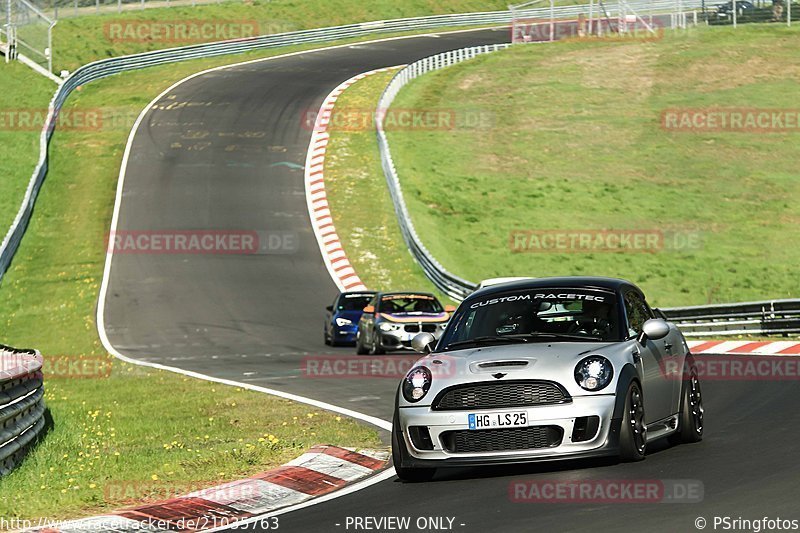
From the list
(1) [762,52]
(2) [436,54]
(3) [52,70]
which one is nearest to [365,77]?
(2) [436,54]

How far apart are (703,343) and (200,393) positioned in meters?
9.44

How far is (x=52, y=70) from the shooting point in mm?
60406

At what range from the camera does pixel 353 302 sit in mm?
29234

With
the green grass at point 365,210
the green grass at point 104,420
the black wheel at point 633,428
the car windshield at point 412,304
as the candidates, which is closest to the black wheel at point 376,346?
the car windshield at point 412,304

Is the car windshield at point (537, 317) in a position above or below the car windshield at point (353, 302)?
above

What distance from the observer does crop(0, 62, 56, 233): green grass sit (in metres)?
43.8

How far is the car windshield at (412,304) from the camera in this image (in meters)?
26.8

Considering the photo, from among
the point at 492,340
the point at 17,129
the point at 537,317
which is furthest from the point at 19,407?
the point at 17,129

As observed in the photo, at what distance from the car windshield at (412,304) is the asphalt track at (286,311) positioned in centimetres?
128

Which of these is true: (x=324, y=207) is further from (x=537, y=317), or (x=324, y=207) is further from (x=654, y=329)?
(x=654, y=329)

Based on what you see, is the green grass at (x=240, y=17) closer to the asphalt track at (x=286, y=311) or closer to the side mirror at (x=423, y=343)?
the asphalt track at (x=286, y=311)

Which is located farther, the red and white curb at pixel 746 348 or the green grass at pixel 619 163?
the green grass at pixel 619 163

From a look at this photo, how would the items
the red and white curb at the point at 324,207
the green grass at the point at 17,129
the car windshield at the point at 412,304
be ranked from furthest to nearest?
1. the green grass at the point at 17,129
2. the red and white curb at the point at 324,207
3. the car windshield at the point at 412,304

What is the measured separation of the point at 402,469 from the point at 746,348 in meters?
13.7
